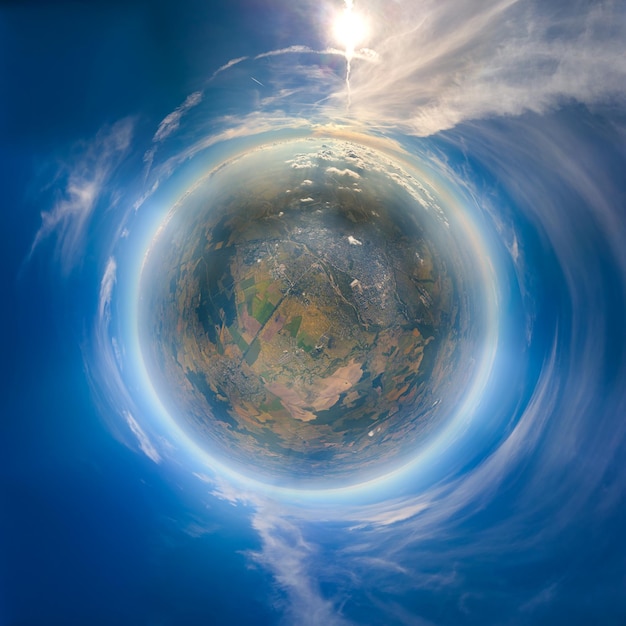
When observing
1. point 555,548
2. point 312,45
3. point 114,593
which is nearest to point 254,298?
point 312,45

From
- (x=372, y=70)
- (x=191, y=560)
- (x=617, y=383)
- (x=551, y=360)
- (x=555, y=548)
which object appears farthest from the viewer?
(x=191, y=560)

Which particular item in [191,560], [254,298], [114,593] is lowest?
[114,593]

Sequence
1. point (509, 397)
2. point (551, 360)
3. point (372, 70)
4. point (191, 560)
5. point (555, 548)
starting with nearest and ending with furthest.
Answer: point (555, 548), point (372, 70), point (551, 360), point (191, 560), point (509, 397)

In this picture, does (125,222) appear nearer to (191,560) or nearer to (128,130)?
(128,130)

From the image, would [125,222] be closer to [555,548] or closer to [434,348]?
[434,348]

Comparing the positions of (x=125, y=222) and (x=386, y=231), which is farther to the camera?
(x=125, y=222)

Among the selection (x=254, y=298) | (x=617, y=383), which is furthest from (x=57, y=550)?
(x=617, y=383)

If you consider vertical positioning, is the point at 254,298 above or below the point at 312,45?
below
